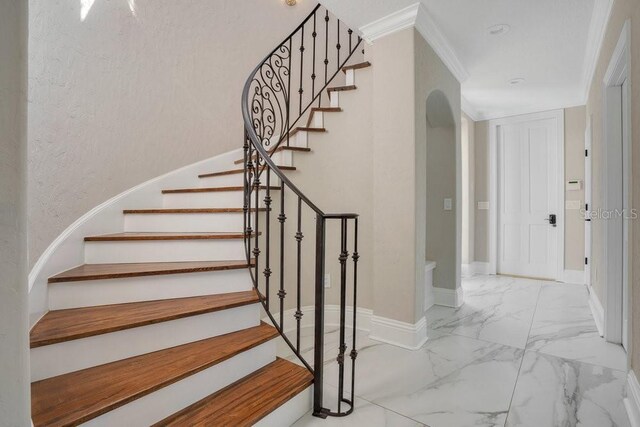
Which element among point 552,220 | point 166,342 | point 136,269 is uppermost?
point 552,220

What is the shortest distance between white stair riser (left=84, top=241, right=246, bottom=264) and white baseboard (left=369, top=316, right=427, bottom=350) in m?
1.28

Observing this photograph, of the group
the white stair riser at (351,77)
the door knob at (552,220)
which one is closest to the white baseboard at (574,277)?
the door knob at (552,220)

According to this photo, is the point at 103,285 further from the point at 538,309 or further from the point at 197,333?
the point at 538,309

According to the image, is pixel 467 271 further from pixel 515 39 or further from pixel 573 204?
pixel 515 39

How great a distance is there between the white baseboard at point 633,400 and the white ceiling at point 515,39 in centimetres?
249

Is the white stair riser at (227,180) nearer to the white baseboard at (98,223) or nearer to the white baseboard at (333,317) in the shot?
the white baseboard at (98,223)

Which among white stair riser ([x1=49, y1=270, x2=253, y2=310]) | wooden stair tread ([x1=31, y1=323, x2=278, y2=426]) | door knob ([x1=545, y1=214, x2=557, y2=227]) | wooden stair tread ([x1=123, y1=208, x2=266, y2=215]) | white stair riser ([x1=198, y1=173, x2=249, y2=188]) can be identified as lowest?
wooden stair tread ([x1=31, y1=323, x2=278, y2=426])

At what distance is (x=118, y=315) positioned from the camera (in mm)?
1457

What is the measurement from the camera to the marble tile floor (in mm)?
1581

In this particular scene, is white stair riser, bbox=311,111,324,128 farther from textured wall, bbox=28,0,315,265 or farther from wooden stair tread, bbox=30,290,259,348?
wooden stair tread, bbox=30,290,259,348

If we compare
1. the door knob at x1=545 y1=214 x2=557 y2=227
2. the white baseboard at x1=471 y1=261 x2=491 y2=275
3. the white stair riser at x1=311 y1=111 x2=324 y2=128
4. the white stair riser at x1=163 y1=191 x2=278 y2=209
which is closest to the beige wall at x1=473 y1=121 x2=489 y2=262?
the white baseboard at x1=471 y1=261 x2=491 y2=275

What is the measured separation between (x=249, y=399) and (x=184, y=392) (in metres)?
0.28

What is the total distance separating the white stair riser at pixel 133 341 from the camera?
4.00ft

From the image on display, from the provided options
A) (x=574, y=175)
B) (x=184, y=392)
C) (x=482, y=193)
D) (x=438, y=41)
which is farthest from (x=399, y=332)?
(x=574, y=175)
